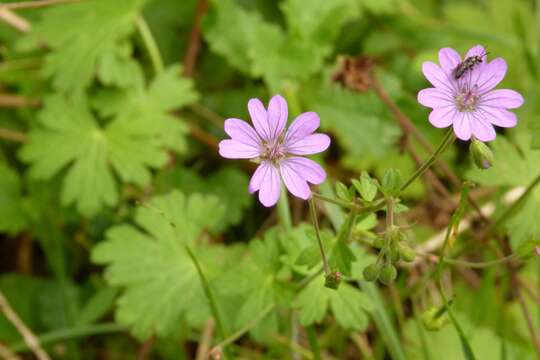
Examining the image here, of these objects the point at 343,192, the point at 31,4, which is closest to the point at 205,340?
the point at 343,192

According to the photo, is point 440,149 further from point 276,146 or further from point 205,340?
point 205,340

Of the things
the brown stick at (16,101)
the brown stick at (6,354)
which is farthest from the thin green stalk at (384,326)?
the brown stick at (16,101)

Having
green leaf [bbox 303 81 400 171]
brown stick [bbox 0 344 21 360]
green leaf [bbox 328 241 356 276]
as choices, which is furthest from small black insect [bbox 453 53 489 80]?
brown stick [bbox 0 344 21 360]

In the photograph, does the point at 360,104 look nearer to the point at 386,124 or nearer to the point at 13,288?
the point at 386,124

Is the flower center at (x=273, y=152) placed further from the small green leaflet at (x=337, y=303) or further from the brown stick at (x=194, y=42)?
the brown stick at (x=194, y=42)

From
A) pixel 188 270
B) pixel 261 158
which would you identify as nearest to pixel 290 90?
pixel 188 270
